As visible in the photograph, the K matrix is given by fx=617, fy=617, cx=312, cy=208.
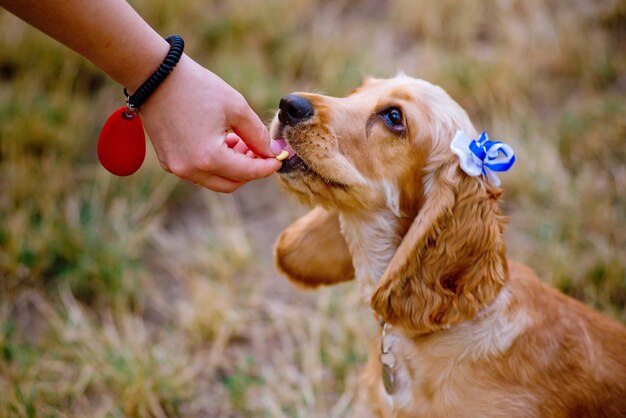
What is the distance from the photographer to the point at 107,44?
77.4 inches

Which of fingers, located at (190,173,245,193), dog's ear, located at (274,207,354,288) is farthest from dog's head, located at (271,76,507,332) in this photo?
dog's ear, located at (274,207,354,288)

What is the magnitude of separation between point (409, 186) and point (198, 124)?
96 centimetres

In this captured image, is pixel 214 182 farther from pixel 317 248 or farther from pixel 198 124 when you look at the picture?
pixel 317 248

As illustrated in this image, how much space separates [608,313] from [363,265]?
5.55ft

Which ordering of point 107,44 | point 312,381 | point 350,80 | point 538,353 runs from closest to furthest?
1. point 107,44
2. point 538,353
3. point 312,381
4. point 350,80

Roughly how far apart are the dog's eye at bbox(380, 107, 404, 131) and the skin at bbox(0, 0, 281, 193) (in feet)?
2.10

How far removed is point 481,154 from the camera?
2365 mm

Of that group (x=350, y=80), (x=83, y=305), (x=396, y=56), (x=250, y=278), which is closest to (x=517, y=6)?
(x=396, y=56)

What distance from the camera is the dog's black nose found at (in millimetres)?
2340

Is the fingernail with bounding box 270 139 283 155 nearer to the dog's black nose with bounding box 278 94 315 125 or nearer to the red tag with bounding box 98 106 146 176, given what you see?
the dog's black nose with bounding box 278 94 315 125

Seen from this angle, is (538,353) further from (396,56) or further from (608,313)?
(396,56)

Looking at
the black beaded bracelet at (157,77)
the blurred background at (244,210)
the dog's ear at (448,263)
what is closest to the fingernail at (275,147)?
the black beaded bracelet at (157,77)

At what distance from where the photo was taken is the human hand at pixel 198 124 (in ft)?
6.56

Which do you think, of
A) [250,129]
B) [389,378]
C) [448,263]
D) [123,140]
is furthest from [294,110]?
[389,378]
